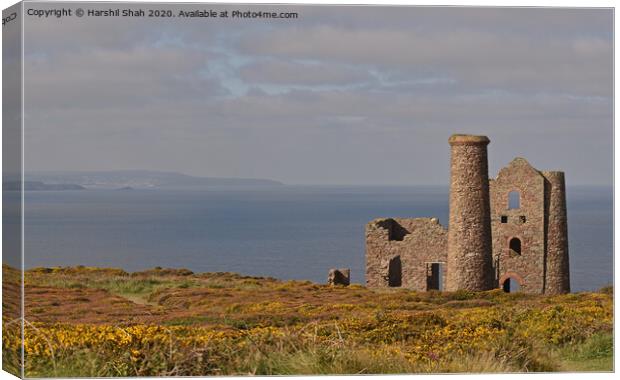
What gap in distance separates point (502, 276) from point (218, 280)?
995 centimetres

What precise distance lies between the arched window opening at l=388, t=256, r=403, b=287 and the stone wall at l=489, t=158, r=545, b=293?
11.6ft

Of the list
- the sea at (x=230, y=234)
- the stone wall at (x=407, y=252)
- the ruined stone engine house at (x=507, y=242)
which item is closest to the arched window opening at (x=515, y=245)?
the ruined stone engine house at (x=507, y=242)

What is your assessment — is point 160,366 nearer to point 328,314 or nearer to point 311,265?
point 328,314

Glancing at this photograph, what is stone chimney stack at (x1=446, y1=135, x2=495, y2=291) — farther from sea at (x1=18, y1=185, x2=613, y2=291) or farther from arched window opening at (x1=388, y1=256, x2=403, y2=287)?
arched window opening at (x1=388, y1=256, x2=403, y2=287)

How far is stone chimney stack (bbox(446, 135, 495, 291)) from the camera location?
34.1 metres

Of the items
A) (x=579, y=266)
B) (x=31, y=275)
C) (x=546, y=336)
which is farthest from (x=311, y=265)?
(x=546, y=336)

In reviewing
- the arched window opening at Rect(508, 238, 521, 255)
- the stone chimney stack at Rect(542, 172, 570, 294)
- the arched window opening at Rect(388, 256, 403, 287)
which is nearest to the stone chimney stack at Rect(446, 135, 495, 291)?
the arched window opening at Rect(388, 256, 403, 287)

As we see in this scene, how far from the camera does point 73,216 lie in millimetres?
66125

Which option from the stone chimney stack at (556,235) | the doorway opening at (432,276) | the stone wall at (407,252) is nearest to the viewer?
the stone wall at (407,252)

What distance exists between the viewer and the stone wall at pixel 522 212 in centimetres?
4081

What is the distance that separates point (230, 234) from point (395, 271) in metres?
50.0

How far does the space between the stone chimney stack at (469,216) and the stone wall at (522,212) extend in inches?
248

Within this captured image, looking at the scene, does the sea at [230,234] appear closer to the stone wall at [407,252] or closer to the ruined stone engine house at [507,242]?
the ruined stone engine house at [507,242]

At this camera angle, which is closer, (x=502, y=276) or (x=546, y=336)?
(x=546, y=336)
